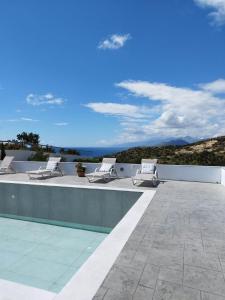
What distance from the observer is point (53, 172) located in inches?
452

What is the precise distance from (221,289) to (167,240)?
1427 millimetres

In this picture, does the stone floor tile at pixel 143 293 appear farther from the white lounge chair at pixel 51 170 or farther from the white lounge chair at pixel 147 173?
the white lounge chair at pixel 51 170

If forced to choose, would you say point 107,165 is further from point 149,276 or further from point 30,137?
point 30,137

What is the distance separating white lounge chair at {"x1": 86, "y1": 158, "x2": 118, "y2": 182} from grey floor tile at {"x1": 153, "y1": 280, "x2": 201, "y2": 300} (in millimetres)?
7009

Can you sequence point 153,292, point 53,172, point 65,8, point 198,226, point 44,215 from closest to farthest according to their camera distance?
point 153,292 → point 198,226 → point 44,215 → point 65,8 → point 53,172

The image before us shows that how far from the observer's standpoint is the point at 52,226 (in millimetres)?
7785

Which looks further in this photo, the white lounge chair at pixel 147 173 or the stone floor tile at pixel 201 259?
the white lounge chair at pixel 147 173

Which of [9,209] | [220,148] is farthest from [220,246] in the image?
[220,148]

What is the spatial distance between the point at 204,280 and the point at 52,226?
5723mm

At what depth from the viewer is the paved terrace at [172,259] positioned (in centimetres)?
267

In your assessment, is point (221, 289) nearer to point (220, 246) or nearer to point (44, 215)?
point (220, 246)

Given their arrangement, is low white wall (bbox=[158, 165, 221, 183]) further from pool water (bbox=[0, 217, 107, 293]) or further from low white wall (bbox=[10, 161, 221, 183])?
pool water (bbox=[0, 217, 107, 293])

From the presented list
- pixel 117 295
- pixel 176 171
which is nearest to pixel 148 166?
pixel 176 171

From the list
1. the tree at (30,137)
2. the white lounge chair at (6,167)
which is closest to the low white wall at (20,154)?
the white lounge chair at (6,167)
